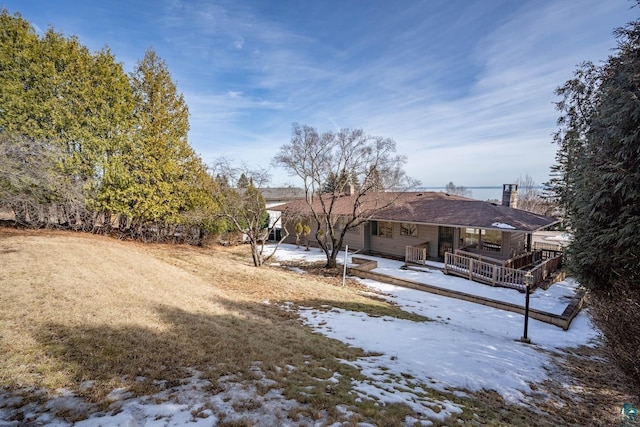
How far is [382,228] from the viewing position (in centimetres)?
1891

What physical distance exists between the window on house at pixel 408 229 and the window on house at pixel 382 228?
760mm

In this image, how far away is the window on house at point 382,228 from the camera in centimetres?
1855

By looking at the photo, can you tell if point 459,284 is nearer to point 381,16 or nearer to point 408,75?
point 408,75

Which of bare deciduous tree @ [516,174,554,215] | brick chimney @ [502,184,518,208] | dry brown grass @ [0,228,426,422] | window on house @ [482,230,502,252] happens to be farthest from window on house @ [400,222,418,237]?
bare deciduous tree @ [516,174,554,215]

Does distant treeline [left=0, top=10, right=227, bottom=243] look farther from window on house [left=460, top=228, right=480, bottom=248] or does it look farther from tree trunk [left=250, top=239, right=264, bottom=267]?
window on house [left=460, top=228, right=480, bottom=248]

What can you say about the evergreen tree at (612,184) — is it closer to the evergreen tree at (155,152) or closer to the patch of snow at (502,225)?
the patch of snow at (502,225)

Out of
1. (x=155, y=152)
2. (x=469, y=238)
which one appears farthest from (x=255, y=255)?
(x=469, y=238)

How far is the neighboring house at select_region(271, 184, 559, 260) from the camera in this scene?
46.7 ft

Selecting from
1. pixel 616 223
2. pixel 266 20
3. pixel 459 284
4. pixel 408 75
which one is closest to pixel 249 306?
pixel 616 223

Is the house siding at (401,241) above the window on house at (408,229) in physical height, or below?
below

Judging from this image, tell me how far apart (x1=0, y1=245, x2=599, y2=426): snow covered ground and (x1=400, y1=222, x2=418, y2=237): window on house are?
17.2ft

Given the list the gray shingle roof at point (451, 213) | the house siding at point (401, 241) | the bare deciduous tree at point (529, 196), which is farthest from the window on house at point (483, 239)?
the bare deciduous tree at point (529, 196)

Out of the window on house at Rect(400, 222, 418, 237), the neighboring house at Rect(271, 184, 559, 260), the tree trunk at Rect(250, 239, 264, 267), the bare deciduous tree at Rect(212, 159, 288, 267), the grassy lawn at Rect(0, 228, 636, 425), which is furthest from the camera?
the window on house at Rect(400, 222, 418, 237)

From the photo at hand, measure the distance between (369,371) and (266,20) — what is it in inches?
512
